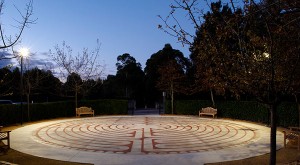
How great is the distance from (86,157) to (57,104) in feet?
53.1

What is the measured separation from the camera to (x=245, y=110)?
2448 cm

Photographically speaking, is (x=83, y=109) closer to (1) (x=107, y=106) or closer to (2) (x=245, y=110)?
(1) (x=107, y=106)

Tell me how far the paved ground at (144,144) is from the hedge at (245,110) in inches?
66.4

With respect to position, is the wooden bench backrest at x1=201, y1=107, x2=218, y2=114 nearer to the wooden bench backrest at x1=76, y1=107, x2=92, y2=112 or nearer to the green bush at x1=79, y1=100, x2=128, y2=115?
the green bush at x1=79, y1=100, x2=128, y2=115

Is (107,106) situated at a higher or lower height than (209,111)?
higher

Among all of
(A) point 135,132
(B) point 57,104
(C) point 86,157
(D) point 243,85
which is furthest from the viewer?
(B) point 57,104

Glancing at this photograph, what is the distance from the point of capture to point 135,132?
18.1 metres

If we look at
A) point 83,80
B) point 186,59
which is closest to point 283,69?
point 83,80

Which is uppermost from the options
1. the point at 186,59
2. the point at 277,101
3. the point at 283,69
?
the point at 186,59

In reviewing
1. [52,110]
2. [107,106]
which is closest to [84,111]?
[52,110]

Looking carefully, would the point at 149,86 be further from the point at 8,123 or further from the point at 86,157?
the point at 86,157

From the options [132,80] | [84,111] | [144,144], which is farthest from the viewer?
[132,80]

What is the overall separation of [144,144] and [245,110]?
1250 cm

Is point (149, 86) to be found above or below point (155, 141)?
above
